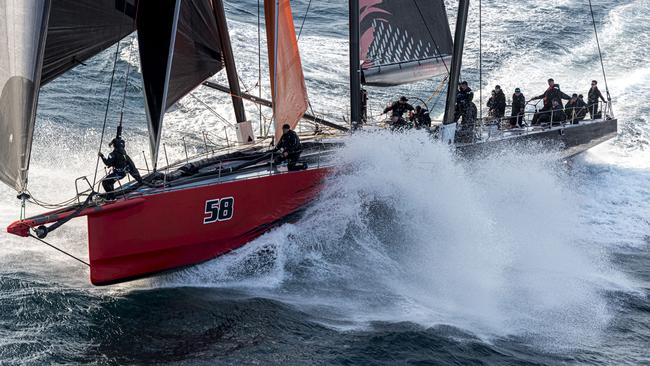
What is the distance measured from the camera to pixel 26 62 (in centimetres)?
1052

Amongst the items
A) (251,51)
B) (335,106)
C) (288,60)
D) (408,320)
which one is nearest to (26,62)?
(288,60)

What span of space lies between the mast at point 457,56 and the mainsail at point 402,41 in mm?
1541

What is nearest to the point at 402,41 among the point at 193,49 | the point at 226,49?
the point at 226,49

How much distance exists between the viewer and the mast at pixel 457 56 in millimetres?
15516

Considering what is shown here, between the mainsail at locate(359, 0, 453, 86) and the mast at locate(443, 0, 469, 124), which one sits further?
the mainsail at locate(359, 0, 453, 86)

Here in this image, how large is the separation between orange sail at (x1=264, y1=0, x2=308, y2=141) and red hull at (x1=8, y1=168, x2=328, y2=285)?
108 centimetres

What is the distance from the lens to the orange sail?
45.2 feet

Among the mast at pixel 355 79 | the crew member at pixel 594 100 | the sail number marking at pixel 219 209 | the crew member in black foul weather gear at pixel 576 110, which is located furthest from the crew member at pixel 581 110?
the sail number marking at pixel 219 209

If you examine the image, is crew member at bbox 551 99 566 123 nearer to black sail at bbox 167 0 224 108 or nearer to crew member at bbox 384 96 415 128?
crew member at bbox 384 96 415 128

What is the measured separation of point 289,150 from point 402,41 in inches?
182

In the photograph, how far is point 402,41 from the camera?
17.4m

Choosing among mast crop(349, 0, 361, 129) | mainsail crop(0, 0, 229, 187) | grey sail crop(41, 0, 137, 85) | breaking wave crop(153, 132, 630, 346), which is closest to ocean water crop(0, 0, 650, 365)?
breaking wave crop(153, 132, 630, 346)

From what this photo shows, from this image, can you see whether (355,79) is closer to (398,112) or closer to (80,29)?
(398,112)

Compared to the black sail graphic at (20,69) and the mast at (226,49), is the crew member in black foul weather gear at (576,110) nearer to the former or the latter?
the mast at (226,49)
